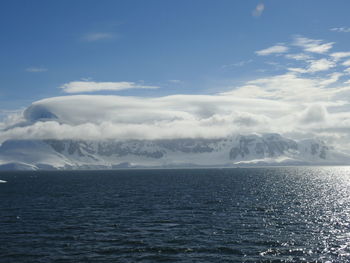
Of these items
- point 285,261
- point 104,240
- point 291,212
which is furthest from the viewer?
point 291,212

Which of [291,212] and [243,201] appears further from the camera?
[243,201]

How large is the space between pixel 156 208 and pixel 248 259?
2051 inches

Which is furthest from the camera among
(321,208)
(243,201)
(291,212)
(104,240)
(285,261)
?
(243,201)

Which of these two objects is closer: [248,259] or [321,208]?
[248,259]

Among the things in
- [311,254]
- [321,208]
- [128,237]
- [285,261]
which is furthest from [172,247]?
[321,208]

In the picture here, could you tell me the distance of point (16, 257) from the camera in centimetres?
5478

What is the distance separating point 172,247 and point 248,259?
1248cm

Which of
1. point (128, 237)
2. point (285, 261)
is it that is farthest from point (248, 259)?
point (128, 237)

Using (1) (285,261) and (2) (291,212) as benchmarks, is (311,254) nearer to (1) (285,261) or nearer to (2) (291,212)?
(1) (285,261)

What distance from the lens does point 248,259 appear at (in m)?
53.9

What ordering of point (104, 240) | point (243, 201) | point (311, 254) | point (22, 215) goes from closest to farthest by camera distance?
1. point (311, 254)
2. point (104, 240)
3. point (22, 215)
4. point (243, 201)

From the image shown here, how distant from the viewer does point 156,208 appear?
104m

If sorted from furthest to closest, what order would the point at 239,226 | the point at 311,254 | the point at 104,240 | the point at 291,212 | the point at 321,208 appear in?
the point at 321,208
the point at 291,212
the point at 239,226
the point at 104,240
the point at 311,254

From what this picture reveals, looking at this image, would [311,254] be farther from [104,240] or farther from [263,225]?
[104,240]
